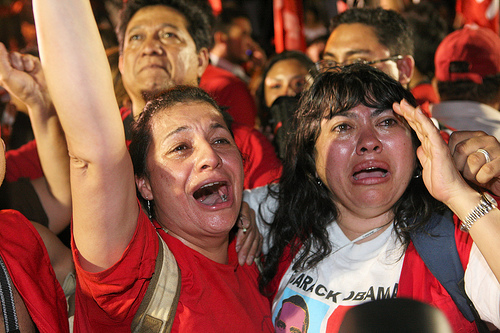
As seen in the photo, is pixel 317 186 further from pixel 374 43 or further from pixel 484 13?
pixel 484 13

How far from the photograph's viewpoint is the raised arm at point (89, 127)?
127 cm

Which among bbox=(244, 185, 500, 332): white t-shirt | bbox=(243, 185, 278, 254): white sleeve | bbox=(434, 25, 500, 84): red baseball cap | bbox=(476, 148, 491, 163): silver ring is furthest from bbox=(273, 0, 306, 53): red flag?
bbox=(476, 148, 491, 163): silver ring

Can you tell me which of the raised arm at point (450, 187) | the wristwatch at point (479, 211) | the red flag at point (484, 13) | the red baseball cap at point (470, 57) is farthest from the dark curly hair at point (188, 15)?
the red flag at point (484, 13)

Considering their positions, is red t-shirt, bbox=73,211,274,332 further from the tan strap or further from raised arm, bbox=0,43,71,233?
raised arm, bbox=0,43,71,233

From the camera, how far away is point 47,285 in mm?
1796

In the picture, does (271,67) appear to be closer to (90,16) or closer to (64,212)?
(64,212)

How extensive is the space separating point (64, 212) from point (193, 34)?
1.50m

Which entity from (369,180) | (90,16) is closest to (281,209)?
(369,180)

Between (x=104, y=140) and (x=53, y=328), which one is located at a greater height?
(x=104, y=140)

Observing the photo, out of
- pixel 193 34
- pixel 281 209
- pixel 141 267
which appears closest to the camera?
pixel 141 267

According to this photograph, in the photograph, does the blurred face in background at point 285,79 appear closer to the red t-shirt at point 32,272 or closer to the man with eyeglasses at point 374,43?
the man with eyeglasses at point 374,43

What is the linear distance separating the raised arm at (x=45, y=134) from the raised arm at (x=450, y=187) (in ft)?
5.45

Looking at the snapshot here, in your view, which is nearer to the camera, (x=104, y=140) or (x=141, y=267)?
(x=104, y=140)

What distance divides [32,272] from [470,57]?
8.90ft
